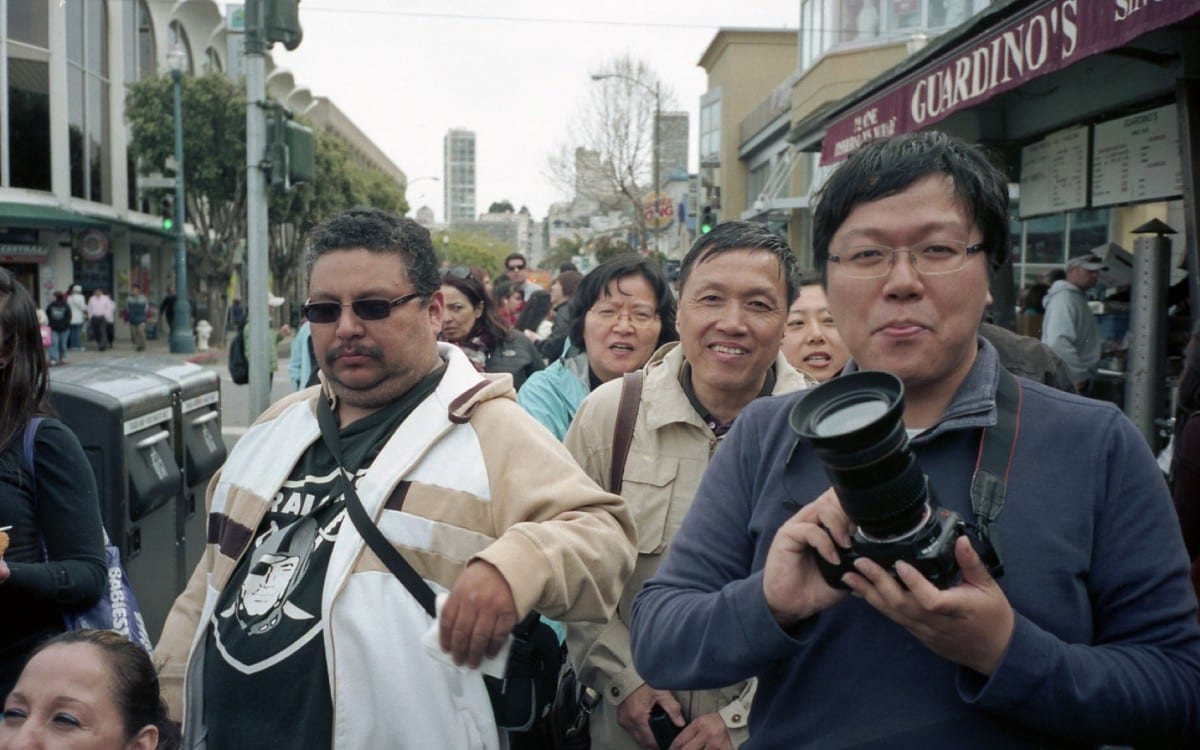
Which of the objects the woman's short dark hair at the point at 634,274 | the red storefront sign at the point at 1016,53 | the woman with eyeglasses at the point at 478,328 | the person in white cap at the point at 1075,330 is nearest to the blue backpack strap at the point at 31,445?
the woman's short dark hair at the point at 634,274

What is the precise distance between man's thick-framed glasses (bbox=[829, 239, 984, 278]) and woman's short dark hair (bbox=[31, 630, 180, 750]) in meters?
1.97

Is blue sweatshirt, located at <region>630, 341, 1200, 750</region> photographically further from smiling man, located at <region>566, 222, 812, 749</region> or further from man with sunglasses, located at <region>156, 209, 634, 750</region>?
smiling man, located at <region>566, 222, 812, 749</region>

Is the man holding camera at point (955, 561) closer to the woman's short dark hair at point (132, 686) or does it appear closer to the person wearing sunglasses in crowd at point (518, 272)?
the woman's short dark hair at point (132, 686)

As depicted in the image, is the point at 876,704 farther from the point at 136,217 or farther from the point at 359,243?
the point at 136,217

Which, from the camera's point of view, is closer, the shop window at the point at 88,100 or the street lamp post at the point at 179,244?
the street lamp post at the point at 179,244

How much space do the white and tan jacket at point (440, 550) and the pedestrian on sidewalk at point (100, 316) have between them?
3161 cm

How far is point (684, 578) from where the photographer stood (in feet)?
5.88

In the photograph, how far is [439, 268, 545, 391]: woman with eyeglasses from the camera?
6285 mm

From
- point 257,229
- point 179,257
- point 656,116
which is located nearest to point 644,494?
point 257,229

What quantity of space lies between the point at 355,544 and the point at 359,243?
756mm

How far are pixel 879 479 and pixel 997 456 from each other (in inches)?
14.8

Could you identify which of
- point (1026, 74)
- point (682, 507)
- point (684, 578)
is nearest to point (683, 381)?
point (682, 507)

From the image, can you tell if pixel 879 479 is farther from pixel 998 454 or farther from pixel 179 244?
pixel 179 244

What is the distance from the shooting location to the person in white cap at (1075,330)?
9172 millimetres
